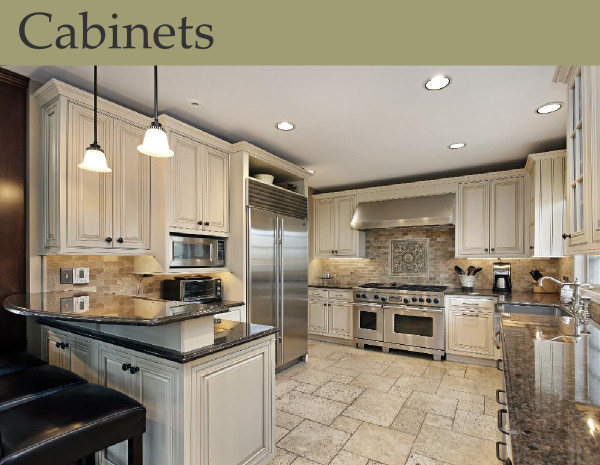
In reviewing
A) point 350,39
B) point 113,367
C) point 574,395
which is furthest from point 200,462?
point 350,39

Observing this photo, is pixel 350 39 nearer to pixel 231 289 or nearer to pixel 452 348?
pixel 231 289

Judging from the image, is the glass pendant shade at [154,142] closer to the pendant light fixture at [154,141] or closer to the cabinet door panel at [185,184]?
the pendant light fixture at [154,141]

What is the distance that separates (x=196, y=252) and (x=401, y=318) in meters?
2.98

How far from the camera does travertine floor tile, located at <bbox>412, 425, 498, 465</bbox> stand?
7.27 feet

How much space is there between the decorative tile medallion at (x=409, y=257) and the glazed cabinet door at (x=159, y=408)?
171 inches

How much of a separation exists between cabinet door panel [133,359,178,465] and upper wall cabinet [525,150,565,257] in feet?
12.5

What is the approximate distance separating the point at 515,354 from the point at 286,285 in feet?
8.35

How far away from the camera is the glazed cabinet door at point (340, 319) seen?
4.97 meters

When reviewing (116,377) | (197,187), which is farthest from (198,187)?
(116,377)

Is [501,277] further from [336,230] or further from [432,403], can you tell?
[336,230]

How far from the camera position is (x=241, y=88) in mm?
2396

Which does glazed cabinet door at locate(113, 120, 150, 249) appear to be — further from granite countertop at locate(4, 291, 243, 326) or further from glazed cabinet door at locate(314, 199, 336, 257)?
glazed cabinet door at locate(314, 199, 336, 257)

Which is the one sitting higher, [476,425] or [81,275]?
[81,275]

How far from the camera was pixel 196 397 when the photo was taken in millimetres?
1617
